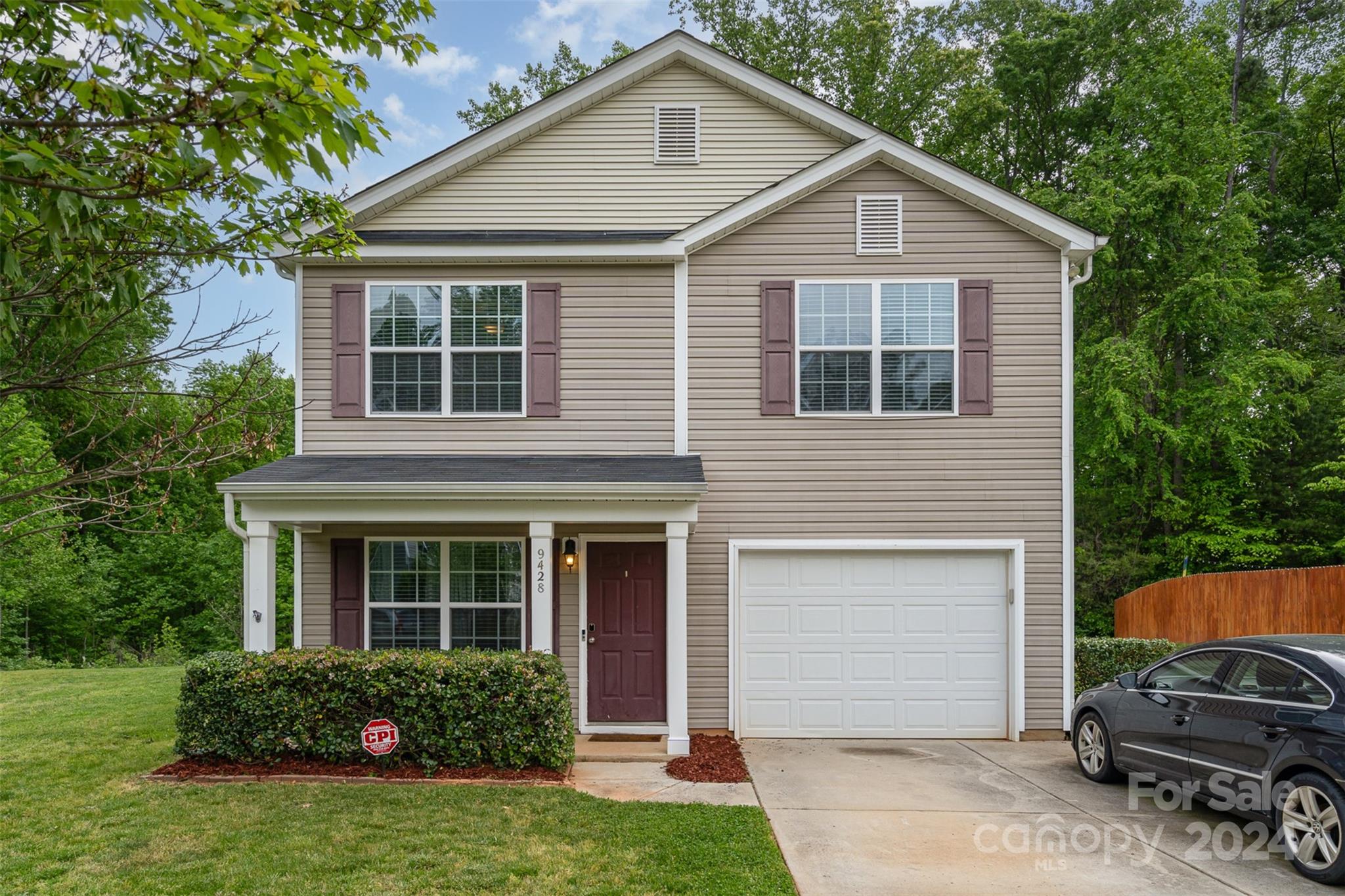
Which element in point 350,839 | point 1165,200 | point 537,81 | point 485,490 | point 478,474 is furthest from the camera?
point 537,81

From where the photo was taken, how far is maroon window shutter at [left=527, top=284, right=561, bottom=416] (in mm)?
8711

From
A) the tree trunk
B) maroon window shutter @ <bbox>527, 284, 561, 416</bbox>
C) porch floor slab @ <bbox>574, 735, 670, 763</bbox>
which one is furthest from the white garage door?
the tree trunk

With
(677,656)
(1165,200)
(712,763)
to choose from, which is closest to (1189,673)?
(712,763)

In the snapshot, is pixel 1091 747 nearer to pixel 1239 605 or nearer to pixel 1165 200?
pixel 1239 605

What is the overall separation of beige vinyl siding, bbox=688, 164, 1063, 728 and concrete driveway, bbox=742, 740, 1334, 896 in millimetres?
1666

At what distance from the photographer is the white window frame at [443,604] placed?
865 cm

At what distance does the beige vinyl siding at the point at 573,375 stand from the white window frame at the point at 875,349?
4.68 feet

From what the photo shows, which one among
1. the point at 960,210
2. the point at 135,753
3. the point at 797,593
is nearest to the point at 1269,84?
the point at 960,210

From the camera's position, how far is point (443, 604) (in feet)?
28.5

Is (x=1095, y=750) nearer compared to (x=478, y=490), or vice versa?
(x=1095, y=750)

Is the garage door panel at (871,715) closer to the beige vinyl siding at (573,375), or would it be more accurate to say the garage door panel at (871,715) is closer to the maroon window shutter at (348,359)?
the beige vinyl siding at (573,375)

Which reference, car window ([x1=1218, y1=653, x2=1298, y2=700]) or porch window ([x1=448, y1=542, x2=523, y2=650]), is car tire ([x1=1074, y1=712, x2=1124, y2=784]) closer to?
car window ([x1=1218, y1=653, x2=1298, y2=700])

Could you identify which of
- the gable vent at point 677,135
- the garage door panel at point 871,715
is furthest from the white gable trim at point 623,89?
the garage door panel at point 871,715

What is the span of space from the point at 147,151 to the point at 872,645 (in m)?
7.76
